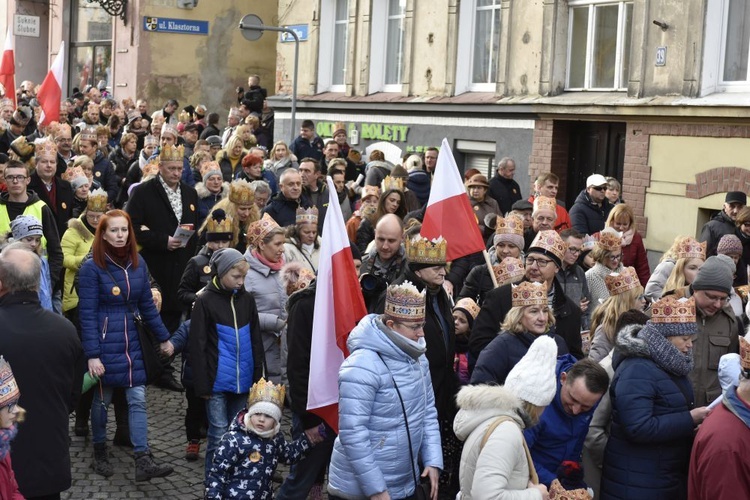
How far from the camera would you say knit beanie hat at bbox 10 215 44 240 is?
8.23 meters

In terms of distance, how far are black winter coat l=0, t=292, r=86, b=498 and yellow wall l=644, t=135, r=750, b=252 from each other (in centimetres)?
1007

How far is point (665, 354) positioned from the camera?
5727 millimetres

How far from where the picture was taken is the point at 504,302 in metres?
7.02

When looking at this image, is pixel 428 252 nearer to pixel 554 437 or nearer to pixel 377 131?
pixel 554 437

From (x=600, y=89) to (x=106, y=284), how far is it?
10.2 meters

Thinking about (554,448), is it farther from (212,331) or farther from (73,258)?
(73,258)

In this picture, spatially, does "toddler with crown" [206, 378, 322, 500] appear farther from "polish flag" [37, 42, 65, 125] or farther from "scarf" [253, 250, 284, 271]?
"polish flag" [37, 42, 65, 125]

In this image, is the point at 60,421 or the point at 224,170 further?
the point at 224,170

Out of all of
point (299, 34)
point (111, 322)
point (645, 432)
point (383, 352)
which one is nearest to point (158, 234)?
point (111, 322)

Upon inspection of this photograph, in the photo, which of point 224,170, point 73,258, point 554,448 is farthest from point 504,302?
point 224,170

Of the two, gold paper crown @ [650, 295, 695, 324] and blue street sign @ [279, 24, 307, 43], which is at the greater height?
blue street sign @ [279, 24, 307, 43]

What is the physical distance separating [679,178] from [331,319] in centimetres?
910

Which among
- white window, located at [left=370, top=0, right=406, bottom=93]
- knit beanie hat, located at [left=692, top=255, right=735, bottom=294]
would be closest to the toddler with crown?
knit beanie hat, located at [left=692, top=255, right=735, bottom=294]

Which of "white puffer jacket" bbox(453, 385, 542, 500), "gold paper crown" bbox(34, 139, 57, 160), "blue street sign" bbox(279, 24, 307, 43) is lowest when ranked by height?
"white puffer jacket" bbox(453, 385, 542, 500)
